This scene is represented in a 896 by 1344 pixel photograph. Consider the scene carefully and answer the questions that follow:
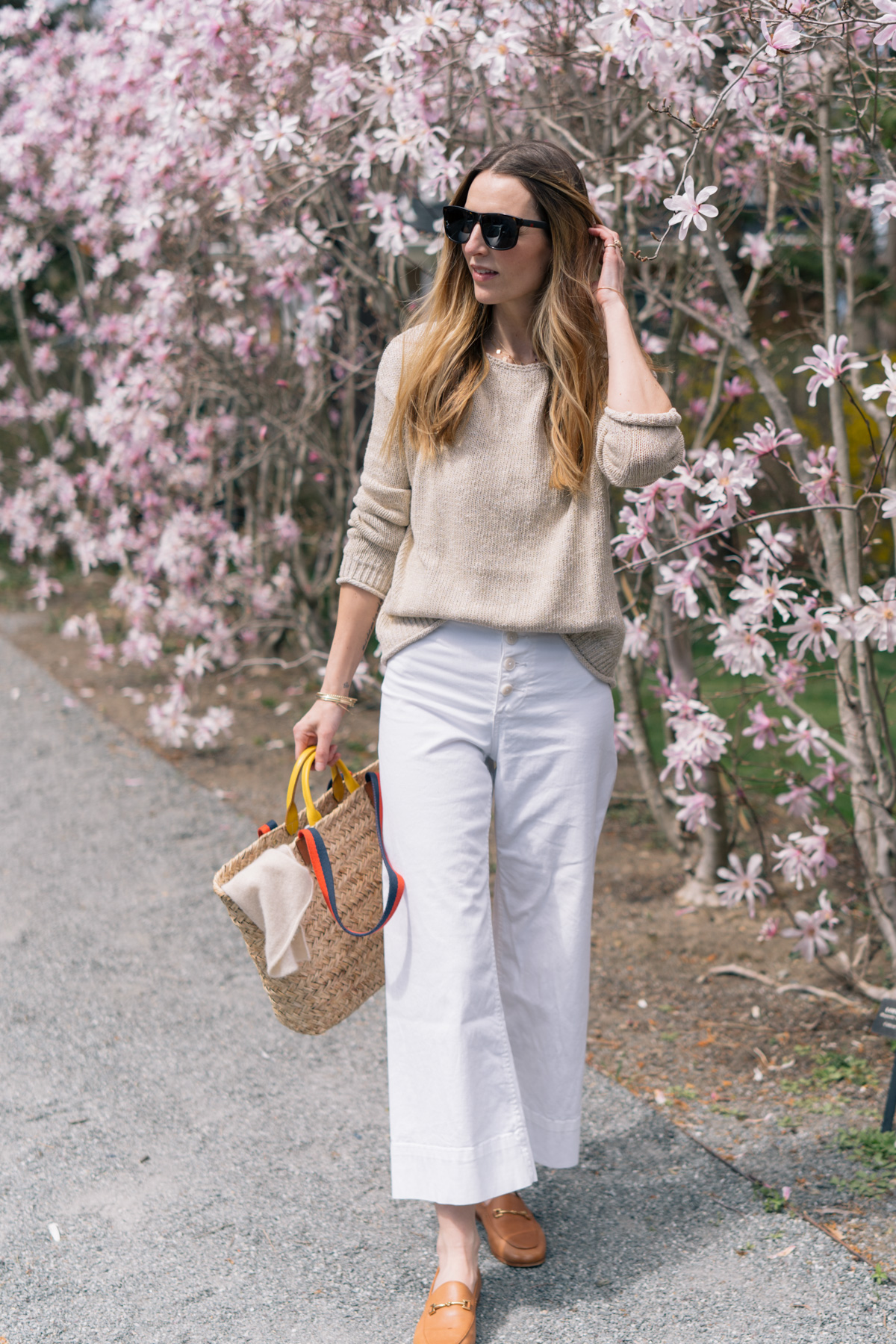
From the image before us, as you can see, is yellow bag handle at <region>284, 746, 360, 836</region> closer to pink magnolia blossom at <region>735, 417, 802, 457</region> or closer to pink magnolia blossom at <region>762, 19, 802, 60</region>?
pink magnolia blossom at <region>735, 417, 802, 457</region>

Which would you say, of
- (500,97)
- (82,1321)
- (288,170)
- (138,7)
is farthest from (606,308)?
(138,7)

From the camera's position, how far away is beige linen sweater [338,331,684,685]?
6.66 feet

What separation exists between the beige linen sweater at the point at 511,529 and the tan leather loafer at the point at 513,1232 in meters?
1.05

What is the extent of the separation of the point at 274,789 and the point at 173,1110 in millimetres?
2295

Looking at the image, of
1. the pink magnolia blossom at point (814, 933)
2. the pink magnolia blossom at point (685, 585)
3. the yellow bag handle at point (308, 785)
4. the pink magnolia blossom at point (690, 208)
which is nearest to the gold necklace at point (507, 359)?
the pink magnolia blossom at point (690, 208)

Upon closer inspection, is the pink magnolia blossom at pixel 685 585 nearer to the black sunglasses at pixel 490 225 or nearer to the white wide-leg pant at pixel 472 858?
the white wide-leg pant at pixel 472 858

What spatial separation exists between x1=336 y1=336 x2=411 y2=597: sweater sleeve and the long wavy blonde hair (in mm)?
39

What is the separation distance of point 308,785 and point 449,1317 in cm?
92

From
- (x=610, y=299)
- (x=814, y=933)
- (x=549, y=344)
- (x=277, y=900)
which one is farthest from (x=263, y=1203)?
(x=610, y=299)

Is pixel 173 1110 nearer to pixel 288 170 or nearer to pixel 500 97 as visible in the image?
pixel 500 97

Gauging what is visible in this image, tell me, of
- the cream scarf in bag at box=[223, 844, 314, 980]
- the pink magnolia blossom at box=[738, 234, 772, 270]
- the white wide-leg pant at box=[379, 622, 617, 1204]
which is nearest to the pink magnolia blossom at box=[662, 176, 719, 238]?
the white wide-leg pant at box=[379, 622, 617, 1204]

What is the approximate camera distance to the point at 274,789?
16.4 ft

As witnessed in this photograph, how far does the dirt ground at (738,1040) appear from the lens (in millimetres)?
2484

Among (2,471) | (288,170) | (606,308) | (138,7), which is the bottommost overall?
(2,471)
